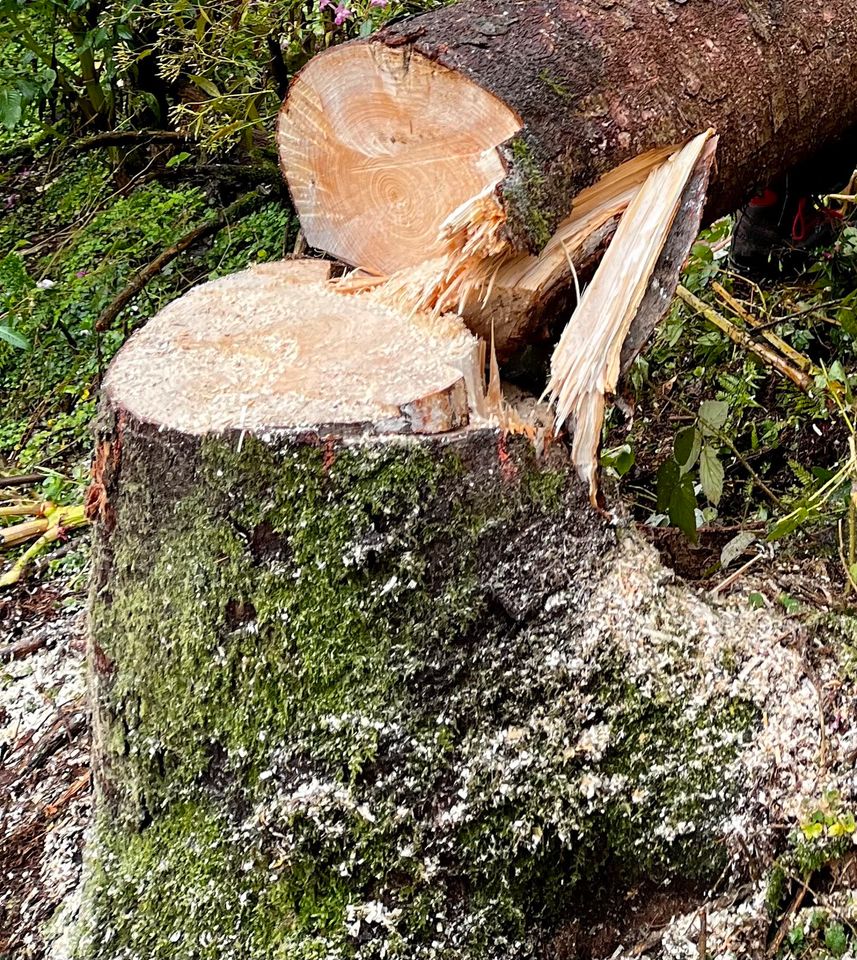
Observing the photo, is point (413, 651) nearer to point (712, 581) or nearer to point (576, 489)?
point (576, 489)

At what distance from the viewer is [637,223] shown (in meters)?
1.47

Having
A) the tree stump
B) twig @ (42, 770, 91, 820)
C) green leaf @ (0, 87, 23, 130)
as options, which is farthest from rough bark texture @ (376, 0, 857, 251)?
green leaf @ (0, 87, 23, 130)

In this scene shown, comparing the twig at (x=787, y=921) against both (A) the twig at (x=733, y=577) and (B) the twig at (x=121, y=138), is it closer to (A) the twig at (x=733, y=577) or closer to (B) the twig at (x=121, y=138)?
(A) the twig at (x=733, y=577)

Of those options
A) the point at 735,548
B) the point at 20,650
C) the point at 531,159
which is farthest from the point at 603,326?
the point at 20,650

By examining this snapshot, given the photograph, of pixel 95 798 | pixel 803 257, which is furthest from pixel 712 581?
pixel 803 257

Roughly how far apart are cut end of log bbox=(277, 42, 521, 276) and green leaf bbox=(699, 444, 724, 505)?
69 cm

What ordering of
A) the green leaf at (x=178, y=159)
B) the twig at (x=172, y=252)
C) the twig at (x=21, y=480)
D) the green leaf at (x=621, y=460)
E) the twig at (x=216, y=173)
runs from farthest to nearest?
the green leaf at (x=178, y=159) → the twig at (x=216, y=173) → the twig at (x=172, y=252) → the twig at (x=21, y=480) → the green leaf at (x=621, y=460)

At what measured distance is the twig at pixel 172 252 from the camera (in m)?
3.48

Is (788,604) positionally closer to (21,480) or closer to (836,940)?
(836,940)

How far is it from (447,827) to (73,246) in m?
3.58

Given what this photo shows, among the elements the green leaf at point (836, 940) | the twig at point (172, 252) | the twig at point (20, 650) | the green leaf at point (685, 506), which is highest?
the green leaf at point (685, 506)

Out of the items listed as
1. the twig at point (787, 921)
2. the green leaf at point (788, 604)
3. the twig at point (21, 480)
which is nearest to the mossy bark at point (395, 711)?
the twig at point (787, 921)

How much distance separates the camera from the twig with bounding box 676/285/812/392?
2.26 m

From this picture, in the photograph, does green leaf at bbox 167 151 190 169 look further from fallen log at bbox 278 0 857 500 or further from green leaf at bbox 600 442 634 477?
green leaf at bbox 600 442 634 477
